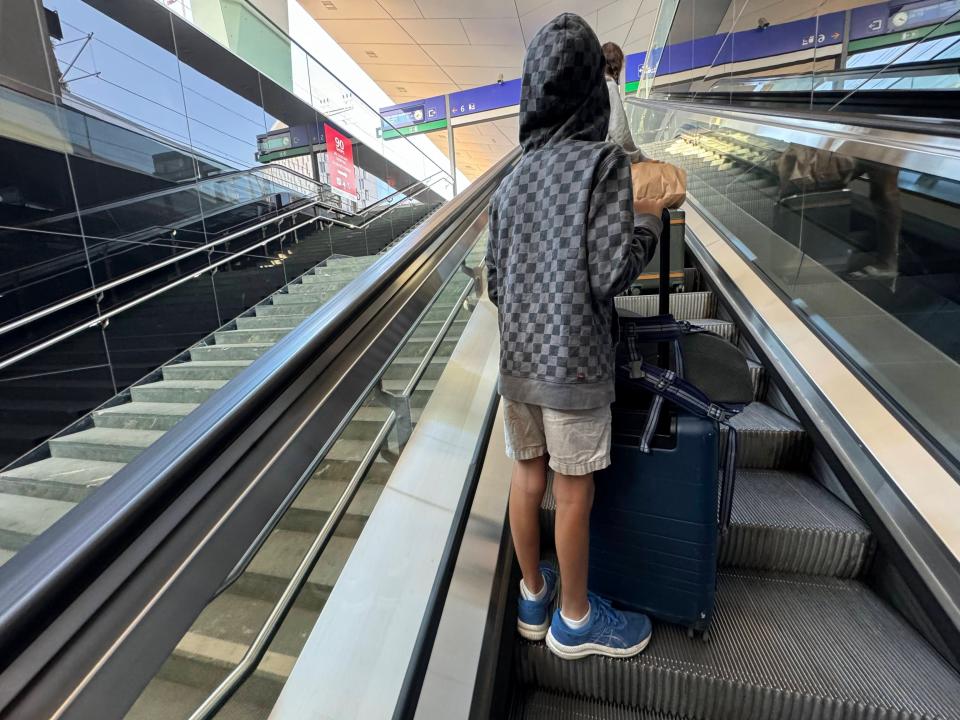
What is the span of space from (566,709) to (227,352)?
3.77m

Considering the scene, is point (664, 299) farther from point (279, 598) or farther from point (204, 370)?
point (204, 370)

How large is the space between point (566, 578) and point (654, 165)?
3.12 feet

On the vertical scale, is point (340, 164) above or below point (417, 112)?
below

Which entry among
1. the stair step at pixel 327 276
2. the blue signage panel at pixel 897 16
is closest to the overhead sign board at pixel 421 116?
the stair step at pixel 327 276

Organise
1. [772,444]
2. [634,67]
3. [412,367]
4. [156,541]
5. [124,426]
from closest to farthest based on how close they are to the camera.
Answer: [156,541] → [772,444] → [412,367] → [124,426] → [634,67]

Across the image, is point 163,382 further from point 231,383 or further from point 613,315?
point 613,315

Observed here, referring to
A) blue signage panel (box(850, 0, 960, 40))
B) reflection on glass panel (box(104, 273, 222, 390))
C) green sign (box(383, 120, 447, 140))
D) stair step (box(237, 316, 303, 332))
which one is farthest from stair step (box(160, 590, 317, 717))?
green sign (box(383, 120, 447, 140))

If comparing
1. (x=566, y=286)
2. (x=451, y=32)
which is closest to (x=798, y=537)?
(x=566, y=286)

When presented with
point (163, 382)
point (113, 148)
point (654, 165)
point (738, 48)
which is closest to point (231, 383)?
point (654, 165)

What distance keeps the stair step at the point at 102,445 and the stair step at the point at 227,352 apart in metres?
0.98

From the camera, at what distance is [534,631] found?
1.19 m

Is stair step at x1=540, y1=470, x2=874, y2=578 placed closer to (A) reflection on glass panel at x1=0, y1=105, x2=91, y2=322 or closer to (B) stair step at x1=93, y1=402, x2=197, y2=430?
(B) stair step at x1=93, y1=402, x2=197, y2=430

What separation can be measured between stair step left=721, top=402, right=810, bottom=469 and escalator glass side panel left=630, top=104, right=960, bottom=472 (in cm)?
29

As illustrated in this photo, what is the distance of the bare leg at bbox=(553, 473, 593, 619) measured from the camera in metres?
1.02
